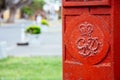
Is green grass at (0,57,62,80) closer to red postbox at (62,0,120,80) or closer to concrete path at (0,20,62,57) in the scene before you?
concrete path at (0,20,62,57)

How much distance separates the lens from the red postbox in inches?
144

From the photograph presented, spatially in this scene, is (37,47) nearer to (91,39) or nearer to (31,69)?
(31,69)

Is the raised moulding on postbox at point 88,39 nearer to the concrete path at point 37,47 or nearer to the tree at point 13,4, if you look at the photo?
the concrete path at point 37,47

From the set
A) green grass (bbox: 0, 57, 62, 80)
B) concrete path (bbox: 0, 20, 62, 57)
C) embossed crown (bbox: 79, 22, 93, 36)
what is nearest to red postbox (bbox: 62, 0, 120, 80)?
embossed crown (bbox: 79, 22, 93, 36)

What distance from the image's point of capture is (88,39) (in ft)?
12.3

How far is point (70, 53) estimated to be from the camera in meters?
3.86

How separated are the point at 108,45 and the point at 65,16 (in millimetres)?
549

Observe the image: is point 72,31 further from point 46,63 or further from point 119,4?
point 46,63

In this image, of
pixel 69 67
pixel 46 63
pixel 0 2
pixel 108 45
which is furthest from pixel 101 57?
pixel 0 2

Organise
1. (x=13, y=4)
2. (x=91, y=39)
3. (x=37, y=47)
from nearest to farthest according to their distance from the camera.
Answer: (x=91, y=39) → (x=37, y=47) → (x=13, y=4)

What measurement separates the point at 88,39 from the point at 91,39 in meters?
0.03

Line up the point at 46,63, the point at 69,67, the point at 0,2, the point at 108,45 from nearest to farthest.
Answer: the point at 108,45 → the point at 69,67 → the point at 46,63 → the point at 0,2

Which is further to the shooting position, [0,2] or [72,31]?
[0,2]

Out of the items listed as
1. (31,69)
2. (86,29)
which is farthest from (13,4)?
(86,29)
